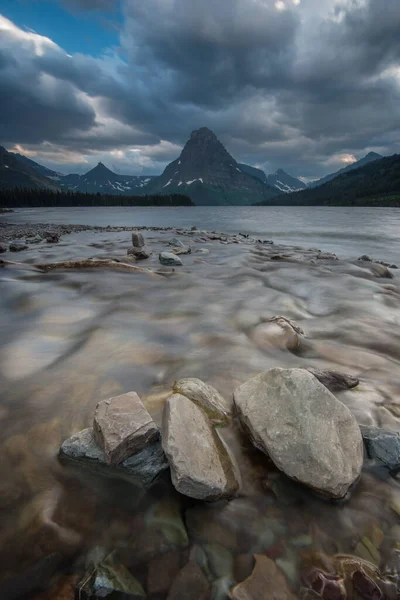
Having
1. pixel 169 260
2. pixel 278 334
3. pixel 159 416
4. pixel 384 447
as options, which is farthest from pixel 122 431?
pixel 169 260

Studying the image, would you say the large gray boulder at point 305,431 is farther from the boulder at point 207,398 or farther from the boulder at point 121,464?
the boulder at point 121,464

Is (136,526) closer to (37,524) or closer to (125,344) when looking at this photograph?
(37,524)

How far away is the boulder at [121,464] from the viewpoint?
269 centimetres

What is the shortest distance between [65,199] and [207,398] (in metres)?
190

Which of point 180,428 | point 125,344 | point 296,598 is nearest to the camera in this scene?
point 296,598

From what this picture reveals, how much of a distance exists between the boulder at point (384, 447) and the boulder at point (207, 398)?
1.47 meters

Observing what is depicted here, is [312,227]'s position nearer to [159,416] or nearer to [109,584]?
[159,416]

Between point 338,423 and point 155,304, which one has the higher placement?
point 338,423

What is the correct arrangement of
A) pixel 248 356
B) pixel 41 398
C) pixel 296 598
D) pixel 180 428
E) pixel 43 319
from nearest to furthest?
pixel 296 598
pixel 180 428
pixel 41 398
pixel 248 356
pixel 43 319

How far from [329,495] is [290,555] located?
0.60m

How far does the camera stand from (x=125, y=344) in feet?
17.6

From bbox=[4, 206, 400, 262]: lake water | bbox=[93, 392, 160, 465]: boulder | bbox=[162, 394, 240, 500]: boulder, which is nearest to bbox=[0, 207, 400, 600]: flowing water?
bbox=[162, 394, 240, 500]: boulder

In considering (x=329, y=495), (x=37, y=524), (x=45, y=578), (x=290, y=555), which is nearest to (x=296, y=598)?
(x=290, y=555)

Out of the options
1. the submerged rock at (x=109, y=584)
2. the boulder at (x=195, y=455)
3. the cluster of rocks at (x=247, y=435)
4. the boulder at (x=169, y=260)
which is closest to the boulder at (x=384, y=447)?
the cluster of rocks at (x=247, y=435)
